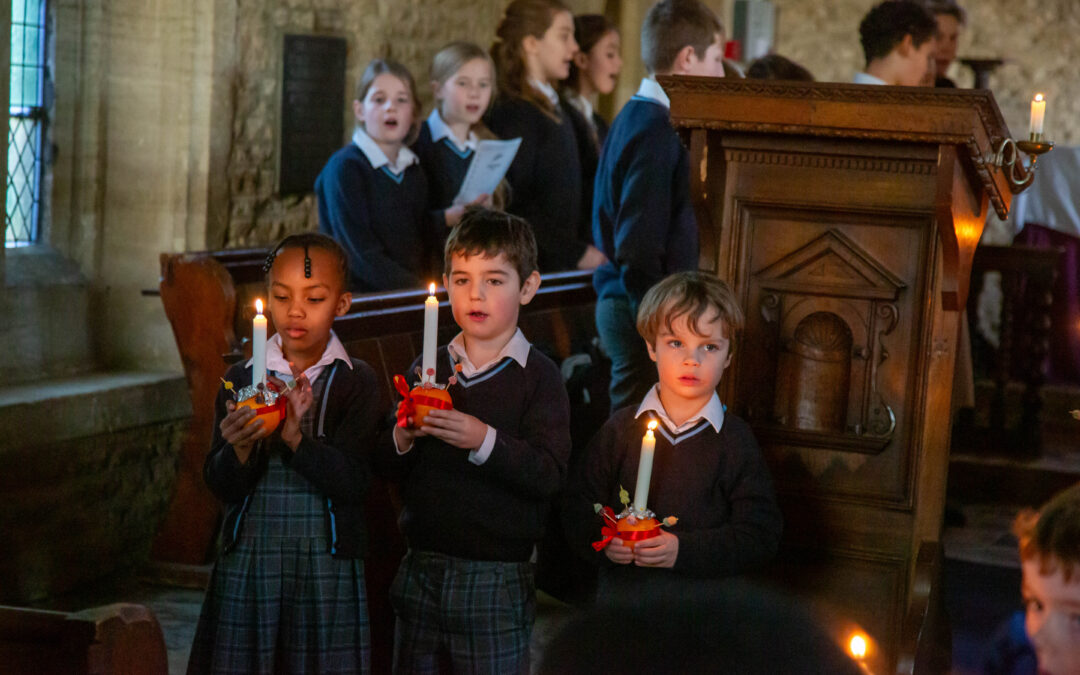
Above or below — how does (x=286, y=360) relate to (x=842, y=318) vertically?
below

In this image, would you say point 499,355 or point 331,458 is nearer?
point 331,458

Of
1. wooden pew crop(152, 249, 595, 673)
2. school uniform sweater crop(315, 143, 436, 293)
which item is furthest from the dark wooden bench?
school uniform sweater crop(315, 143, 436, 293)

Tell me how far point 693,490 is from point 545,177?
3.15 metres

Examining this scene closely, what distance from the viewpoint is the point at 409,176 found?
5.09m

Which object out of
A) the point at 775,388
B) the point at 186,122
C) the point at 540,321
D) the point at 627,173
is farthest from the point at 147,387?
the point at 775,388

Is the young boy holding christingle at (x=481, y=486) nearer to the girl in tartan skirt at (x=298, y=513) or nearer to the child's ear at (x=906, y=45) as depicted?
the girl in tartan skirt at (x=298, y=513)

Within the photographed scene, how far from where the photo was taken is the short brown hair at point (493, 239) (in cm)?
288

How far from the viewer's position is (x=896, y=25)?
15.3ft

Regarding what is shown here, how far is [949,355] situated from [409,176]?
8.33 ft

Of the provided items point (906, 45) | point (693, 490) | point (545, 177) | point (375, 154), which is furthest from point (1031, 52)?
point (693, 490)

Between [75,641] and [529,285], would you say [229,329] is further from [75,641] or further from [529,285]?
[75,641]

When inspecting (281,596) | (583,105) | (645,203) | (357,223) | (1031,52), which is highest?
(1031,52)

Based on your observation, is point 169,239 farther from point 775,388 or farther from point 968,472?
point 968,472

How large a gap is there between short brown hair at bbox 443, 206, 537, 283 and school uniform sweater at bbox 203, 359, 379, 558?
1.07ft
